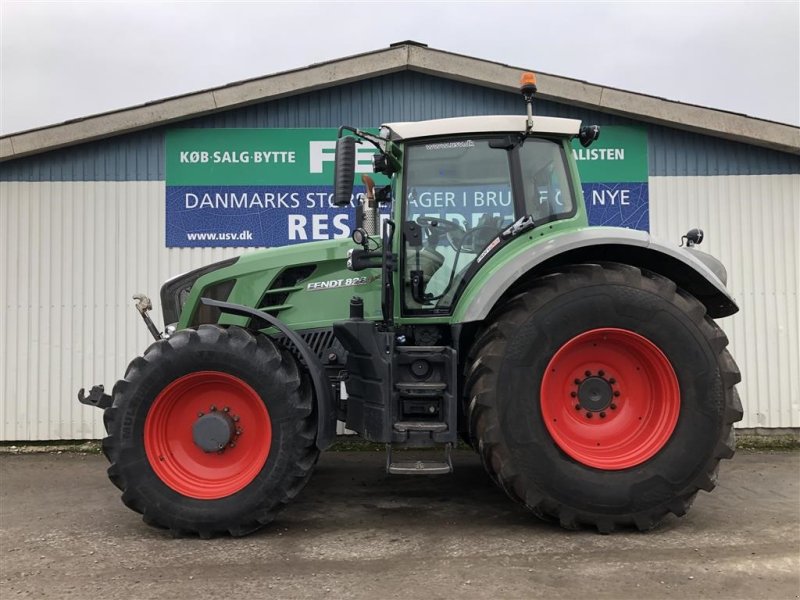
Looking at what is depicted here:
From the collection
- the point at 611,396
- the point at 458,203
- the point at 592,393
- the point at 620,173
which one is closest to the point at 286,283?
the point at 458,203

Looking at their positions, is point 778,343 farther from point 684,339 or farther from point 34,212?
point 34,212

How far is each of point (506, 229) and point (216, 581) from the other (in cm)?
267

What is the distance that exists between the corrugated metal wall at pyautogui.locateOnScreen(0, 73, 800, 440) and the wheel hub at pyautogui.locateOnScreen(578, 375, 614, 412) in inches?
146

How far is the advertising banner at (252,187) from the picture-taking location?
21.7ft

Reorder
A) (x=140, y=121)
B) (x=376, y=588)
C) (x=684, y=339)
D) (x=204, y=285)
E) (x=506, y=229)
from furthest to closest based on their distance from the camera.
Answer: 1. (x=140, y=121)
2. (x=204, y=285)
3. (x=506, y=229)
4. (x=684, y=339)
5. (x=376, y=588)

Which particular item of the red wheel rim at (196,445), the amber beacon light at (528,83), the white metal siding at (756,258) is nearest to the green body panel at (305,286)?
the red wheel rim at (196,445)

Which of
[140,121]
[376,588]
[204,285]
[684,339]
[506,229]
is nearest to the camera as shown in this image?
[376,588]

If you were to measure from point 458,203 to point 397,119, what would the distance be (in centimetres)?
→ 317

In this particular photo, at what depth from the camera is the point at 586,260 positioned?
391cm

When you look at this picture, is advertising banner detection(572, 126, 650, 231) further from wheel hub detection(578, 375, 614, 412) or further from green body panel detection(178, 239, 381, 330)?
green body panel detection(178, 239, 381, 330)

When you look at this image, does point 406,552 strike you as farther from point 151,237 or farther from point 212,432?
point 151,237

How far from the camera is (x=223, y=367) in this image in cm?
374

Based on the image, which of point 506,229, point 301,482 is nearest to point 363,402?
point 301,482

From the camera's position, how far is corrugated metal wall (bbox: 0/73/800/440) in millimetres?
6496
